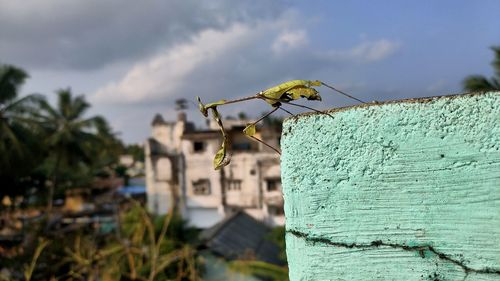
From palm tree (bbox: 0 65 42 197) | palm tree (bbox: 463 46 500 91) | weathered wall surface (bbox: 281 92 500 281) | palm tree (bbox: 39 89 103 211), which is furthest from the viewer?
palm tree (bbox: 39 89 103 211)

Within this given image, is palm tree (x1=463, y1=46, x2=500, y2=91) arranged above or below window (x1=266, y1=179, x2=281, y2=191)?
above

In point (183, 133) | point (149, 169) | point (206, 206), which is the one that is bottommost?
point (206, 206)

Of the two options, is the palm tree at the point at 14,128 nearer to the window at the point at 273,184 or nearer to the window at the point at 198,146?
the window at the point at 198,146

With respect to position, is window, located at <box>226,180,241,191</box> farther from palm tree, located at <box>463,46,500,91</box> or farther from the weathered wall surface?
the weathered wall surface

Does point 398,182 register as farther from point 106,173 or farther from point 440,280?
point 106,173

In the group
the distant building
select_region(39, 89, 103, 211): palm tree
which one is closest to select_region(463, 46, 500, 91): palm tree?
the distant building

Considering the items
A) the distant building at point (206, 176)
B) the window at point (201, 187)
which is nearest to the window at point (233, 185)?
the distant building at point (206, 176)

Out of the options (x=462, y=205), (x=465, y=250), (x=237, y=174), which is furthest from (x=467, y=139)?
(x=237, y=174)
